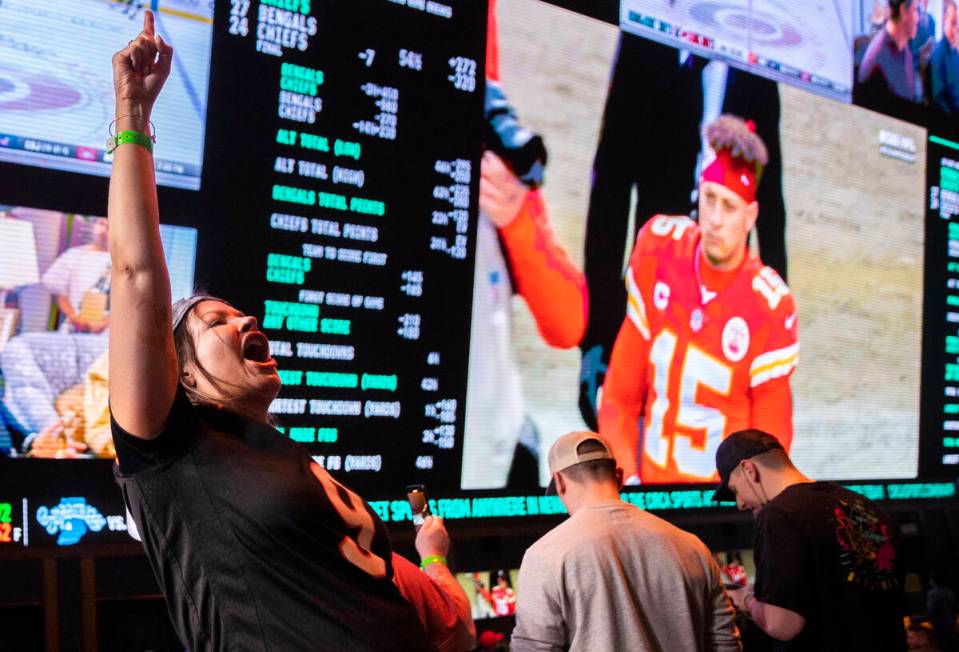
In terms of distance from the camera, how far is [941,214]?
4578mm

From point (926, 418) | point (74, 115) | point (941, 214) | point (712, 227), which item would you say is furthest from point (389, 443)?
point (941, 214)

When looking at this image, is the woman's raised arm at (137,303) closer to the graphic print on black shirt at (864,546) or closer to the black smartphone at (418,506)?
the black smartphone at (418,506)

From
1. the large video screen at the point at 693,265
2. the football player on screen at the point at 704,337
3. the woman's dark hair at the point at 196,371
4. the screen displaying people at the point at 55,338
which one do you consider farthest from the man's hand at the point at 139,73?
the football player on screen at the point at 704,337

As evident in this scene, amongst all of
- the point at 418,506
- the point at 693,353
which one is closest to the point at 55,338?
the point at 418,506

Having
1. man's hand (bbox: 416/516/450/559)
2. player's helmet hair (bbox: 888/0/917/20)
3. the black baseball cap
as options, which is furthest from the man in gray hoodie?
player's helmet hair (bbox: 888/0/917/20)

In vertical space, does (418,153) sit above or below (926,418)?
above

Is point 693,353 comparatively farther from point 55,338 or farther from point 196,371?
point 196,371

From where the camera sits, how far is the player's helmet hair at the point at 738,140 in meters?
3.79

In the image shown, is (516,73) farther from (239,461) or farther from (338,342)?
(239,461)

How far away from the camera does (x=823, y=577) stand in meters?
2.42

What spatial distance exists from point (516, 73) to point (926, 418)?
2.57 meters

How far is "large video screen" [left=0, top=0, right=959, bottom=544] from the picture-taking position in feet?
7.80

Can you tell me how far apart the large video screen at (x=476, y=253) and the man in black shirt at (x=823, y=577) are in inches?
36.3

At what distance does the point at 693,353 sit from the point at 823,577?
1305 millimetres
